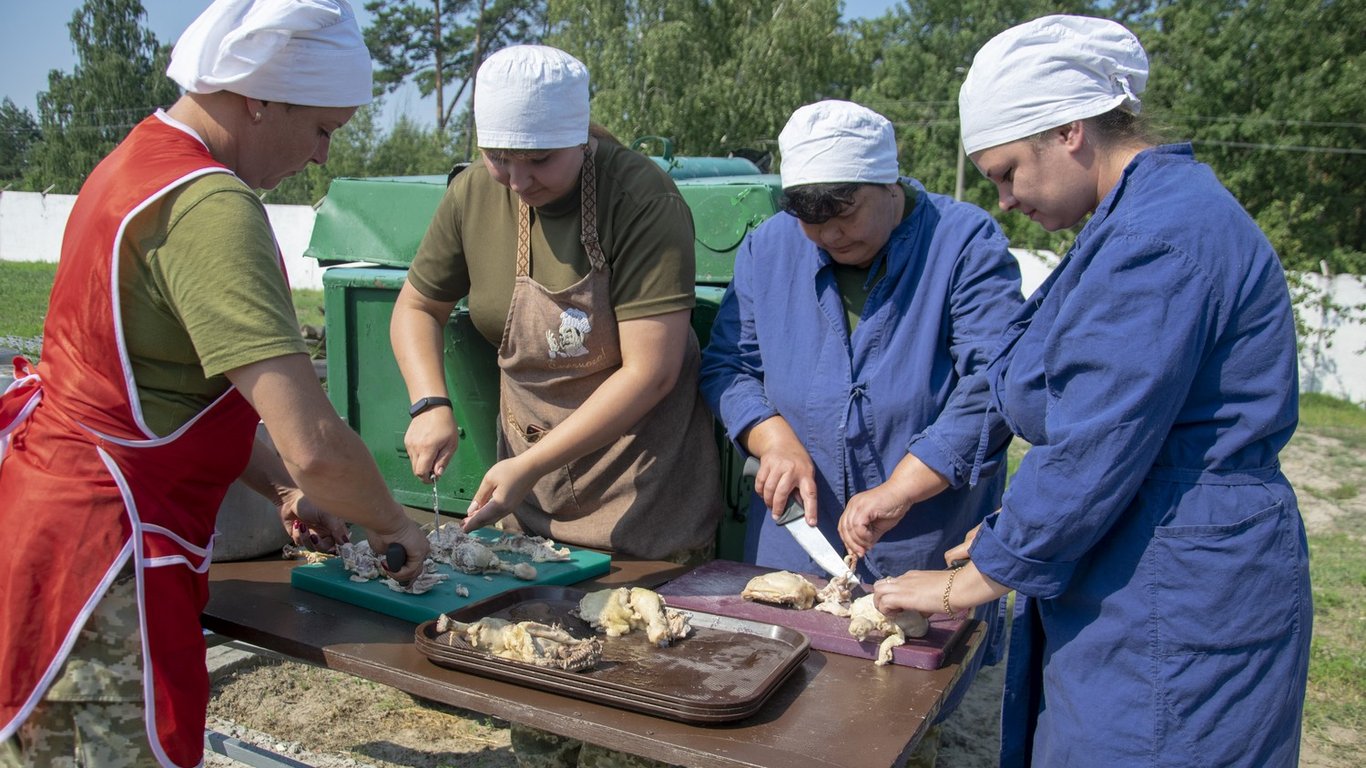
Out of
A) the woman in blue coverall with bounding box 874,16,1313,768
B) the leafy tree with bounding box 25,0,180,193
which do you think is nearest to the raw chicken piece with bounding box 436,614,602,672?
the woman in blue coverall with bounding box 874,16,1313,768

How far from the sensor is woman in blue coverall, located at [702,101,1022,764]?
229cm

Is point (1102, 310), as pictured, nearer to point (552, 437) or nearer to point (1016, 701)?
point (1016, 701)

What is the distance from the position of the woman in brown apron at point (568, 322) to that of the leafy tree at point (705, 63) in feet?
64.1

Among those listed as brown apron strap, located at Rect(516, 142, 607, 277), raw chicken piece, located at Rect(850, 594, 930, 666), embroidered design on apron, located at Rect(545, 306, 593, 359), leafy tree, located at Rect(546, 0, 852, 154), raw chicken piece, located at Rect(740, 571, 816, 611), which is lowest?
raw chicken piece, located at Rect(740, 571, 816, 611)

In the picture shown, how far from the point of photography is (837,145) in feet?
7.48

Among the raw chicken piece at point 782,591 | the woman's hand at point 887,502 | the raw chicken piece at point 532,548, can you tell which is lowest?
the raw chicken piece at point 532,548

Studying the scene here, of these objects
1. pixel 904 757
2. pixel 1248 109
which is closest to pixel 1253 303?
pixel 904 757

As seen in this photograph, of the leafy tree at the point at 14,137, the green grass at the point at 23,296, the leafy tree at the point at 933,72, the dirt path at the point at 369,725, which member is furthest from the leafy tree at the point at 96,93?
the dirt path at the point at 369,725

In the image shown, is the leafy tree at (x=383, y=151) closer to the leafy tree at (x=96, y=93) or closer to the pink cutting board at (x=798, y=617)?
the leafy tree at (x=96, y=93)

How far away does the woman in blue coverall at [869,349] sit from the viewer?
2.29m

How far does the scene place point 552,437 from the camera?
2.40 metres

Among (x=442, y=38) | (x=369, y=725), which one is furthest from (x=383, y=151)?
(x=369, y=725)

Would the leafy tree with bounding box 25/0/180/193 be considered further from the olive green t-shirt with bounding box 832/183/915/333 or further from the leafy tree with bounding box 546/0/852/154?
the olive green t-shirt with bounding box 832/183/915/333

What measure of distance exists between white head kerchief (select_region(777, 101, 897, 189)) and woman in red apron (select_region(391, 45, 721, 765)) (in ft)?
1.01
